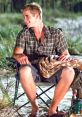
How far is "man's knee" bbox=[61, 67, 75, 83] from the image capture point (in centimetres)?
513

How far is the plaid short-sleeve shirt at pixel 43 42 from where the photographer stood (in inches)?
213

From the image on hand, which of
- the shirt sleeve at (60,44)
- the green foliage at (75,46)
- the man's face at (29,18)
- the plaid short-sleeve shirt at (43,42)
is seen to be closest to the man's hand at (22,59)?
the plaid short-sleeve shirt at (43,42)

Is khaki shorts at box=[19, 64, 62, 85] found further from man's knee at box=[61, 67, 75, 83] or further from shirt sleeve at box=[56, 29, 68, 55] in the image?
shirt sleeve at box=[56, 29, 68, 55]

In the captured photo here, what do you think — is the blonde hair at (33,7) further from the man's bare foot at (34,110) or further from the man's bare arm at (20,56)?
the man's bare foot at (34,110)

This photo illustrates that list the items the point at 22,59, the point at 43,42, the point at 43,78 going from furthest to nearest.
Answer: the point at 43,42
the point at 43,78
the point at 22,59

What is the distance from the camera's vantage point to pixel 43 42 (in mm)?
5453

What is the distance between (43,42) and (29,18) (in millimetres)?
303

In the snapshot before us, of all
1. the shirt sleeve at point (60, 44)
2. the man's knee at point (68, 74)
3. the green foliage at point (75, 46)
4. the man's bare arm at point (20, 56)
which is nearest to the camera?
the man's knee at point (68, 74)

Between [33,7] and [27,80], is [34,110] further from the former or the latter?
[33,7]

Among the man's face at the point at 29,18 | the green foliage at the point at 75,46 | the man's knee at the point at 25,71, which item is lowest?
the green foliage at the point at 75,46

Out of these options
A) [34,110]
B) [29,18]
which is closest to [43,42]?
[29,18]

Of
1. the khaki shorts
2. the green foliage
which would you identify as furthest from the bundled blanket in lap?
the green foliage

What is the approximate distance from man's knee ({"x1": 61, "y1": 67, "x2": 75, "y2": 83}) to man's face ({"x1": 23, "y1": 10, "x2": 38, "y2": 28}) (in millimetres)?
577

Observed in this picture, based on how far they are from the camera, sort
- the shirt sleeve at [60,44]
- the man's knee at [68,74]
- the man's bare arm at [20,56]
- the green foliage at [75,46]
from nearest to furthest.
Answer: the man's knee at [68,74]
the man's bare arm at [20,56]
the shirt sleeve at [60,44]
the green foliage at [75,46]
